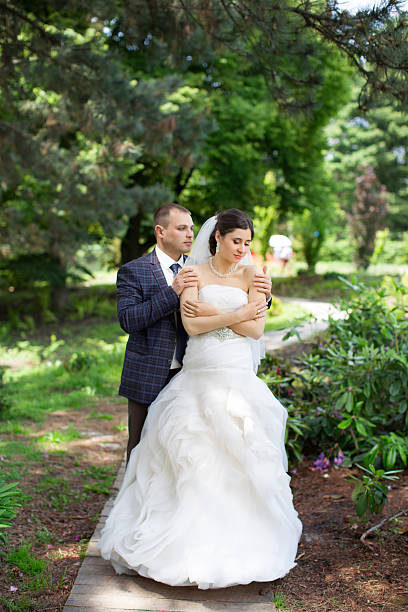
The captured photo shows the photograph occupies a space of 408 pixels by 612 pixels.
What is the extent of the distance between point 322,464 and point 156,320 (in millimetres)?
2210

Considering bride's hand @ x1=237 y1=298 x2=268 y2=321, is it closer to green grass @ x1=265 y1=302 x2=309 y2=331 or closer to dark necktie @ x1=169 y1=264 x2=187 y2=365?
dark necktie @ x1=169 y1=264 x2=187 y2=365

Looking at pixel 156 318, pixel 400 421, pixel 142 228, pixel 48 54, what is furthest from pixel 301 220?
pixel 156 318

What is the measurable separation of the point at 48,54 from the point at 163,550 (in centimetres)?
594

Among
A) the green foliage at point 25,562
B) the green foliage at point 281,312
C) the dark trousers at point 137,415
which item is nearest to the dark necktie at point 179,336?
the dark trousers at point 137,415

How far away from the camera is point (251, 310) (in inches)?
126

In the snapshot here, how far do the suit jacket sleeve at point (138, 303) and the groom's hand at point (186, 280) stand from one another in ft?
0.21

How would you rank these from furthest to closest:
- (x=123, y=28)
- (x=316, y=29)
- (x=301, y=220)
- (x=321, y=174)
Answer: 1. (x=301, y=220)
2. (x=321, y=174)
3. (x=123, y=28)
4. (x=316, y=29)

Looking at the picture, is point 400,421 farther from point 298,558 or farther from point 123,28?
point 123,28

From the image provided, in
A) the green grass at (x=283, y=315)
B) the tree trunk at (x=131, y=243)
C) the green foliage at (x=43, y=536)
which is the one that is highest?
the tree trunk at (x=131, y=243)

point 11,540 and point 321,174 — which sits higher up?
point 321,174

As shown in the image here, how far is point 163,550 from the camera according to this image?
2912 millimetres

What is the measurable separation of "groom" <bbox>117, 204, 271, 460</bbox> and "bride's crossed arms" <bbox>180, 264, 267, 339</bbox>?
125 mm

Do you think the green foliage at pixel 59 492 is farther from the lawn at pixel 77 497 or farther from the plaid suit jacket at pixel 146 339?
the plaid suit jacket at pixel 146 339

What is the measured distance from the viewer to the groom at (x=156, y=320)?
3.41 m
